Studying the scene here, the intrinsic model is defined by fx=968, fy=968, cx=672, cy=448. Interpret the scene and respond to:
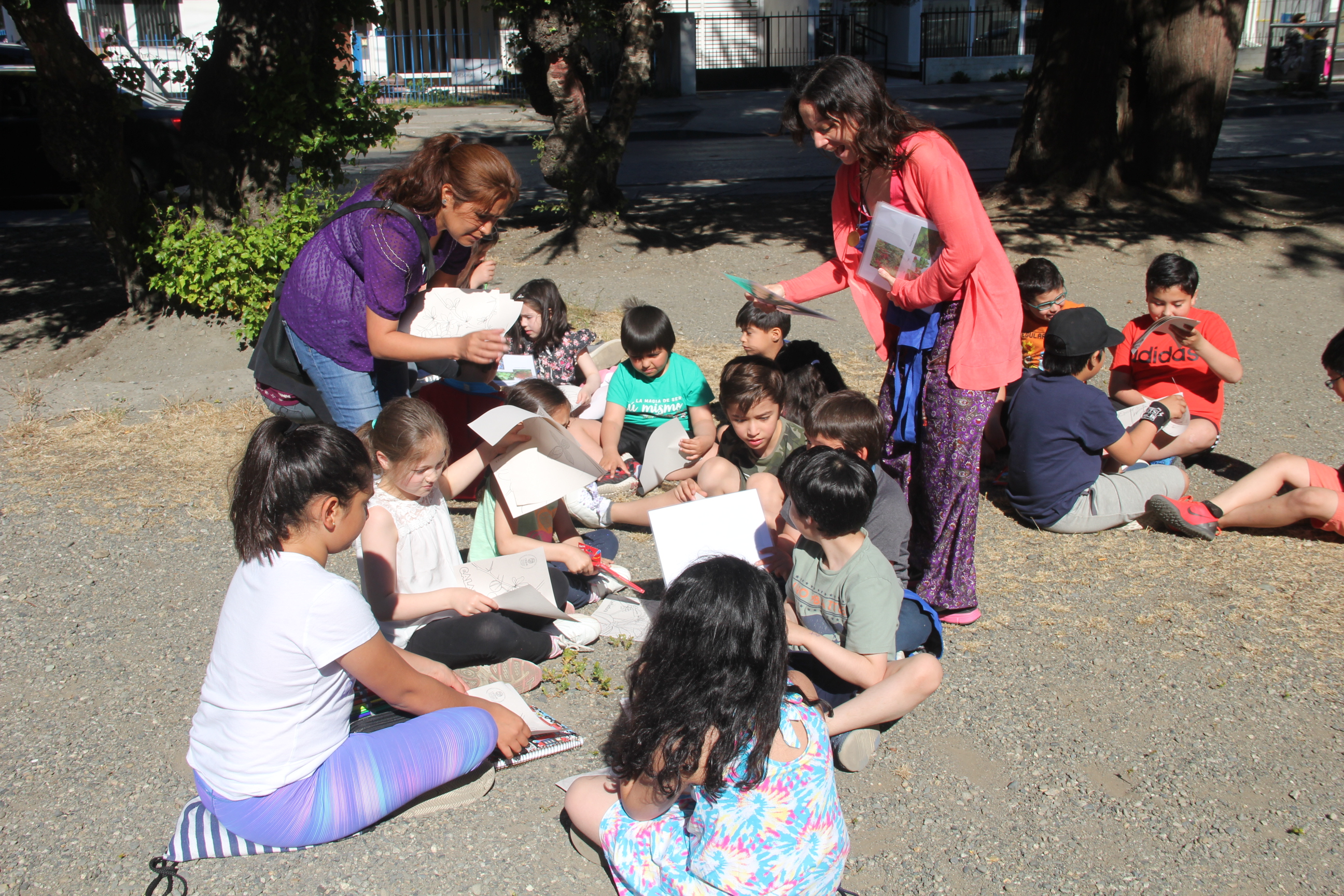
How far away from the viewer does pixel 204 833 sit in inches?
96.7

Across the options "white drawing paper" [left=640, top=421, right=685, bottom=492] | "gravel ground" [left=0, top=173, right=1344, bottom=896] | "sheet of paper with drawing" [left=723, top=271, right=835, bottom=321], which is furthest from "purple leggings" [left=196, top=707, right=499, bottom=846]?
"white drawing paper" [left=640, top=421, right=685, bottom=492]

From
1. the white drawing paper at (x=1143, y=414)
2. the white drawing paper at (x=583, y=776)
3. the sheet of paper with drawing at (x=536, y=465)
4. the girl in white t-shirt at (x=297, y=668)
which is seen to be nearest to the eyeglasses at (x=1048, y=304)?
the white drawing paper at (x=1143, y=414)

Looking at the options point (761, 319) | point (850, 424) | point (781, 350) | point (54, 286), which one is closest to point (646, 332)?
point (761, 319)

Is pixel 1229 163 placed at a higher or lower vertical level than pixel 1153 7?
lower

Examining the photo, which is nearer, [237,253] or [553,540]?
[553,540]

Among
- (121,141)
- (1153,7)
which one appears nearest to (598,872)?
(121,141)

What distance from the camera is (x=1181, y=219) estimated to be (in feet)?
30.6

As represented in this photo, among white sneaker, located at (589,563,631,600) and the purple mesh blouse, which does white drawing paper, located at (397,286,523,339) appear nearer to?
the purple mesh blouse

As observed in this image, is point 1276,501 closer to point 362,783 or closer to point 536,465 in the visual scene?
point 536,465

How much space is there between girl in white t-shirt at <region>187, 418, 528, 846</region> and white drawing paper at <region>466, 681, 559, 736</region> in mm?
467

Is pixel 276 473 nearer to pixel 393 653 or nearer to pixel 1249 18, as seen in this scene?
pixel 393 653

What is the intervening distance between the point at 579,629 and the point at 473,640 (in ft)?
1.36

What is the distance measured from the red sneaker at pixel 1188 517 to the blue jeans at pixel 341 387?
129 inches

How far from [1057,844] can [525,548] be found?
195cm
